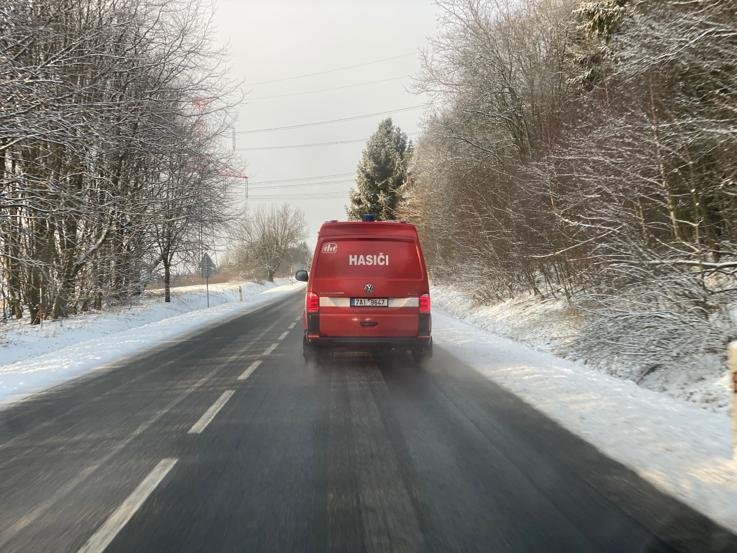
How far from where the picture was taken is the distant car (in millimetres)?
7543

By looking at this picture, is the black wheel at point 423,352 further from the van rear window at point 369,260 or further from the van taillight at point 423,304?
the van rear window at point 369,260

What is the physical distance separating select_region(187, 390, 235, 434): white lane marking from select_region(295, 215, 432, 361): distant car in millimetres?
1799

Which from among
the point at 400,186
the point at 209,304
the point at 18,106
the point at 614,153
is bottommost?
the point at 209,304

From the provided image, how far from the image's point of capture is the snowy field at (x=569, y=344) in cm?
569

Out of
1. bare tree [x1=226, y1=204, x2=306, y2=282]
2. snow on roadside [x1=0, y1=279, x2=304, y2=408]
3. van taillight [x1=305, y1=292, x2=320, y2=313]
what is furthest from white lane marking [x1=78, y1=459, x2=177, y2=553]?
bare tree [x1=226, y1=204, x2=306, y2=282]

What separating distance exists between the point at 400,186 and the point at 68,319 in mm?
31668

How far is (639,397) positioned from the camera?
5707mm

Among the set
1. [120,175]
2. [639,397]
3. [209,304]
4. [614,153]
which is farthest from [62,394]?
[209,304]

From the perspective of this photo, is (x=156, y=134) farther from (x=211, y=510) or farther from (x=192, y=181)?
(x=211, y=510)

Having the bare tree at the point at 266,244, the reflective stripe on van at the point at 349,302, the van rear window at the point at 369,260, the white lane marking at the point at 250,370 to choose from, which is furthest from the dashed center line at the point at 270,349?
the bare tree at the point at 266,244

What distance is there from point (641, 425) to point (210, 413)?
4280mm

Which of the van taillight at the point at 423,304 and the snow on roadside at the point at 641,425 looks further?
the van taillight at the point at 423,304

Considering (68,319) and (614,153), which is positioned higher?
(614,153)

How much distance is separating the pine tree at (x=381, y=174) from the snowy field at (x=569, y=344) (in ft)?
78.5
